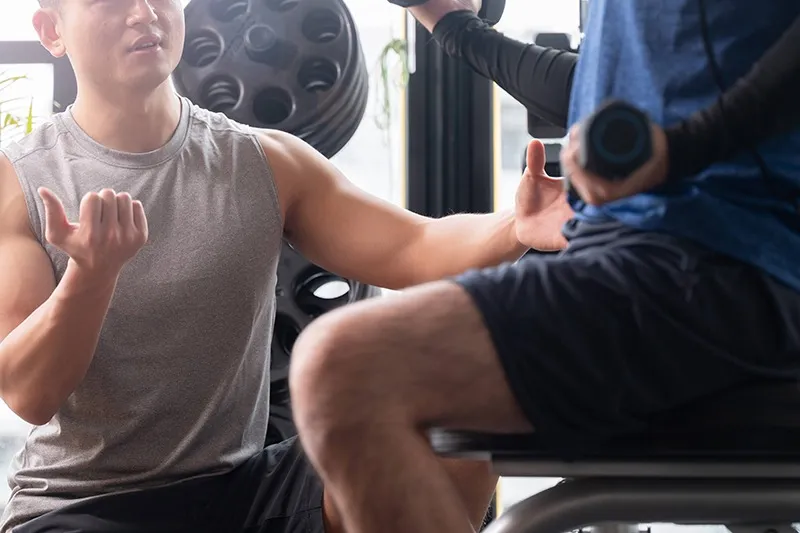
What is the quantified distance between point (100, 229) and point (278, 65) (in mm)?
1009

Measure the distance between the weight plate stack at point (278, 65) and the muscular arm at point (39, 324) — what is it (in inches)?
28.3

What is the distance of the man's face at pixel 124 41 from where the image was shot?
1.50 m

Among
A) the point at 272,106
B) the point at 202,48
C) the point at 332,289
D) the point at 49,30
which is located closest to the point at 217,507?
the point at 332,289

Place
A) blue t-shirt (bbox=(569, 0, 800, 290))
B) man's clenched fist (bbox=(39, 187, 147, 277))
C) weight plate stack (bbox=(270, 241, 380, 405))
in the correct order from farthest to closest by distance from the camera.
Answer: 1. weight plate stack (bbox=(270, 241, 380, 405))
2. man's clenched fist (bbox=(39, 187, 147, 277))
3. blue t-shirt (bbox=(569, 0, 800, 290))

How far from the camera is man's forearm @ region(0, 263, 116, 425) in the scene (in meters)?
1.22

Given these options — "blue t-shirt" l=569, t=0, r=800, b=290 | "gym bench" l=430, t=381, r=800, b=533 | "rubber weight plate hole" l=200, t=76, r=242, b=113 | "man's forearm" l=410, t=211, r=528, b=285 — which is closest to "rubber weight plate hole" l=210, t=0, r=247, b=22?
"rubber weight plate hole" l=200, t=76, r=242, b=113

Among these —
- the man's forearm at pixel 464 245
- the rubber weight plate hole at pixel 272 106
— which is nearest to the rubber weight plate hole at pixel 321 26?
the rubber weight plate hole at pixel 272 106

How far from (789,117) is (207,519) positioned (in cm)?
99

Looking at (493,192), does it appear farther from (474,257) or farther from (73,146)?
(73,146)

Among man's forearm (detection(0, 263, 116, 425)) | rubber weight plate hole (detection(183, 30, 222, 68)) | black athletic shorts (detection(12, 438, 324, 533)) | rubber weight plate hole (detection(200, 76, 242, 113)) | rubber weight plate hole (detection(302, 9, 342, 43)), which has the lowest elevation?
black athletic shorts (detection(12, 438, 324, 533))

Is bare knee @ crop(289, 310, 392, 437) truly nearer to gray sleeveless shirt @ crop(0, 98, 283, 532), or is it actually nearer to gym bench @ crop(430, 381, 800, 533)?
gym bench @ crop(430, 381, 800, 533)

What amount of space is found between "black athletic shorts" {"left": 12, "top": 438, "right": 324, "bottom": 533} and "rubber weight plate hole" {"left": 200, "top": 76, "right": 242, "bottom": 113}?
3.00 feet

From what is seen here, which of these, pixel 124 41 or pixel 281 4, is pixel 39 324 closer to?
pixel 124 41

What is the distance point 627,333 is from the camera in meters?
0.86
